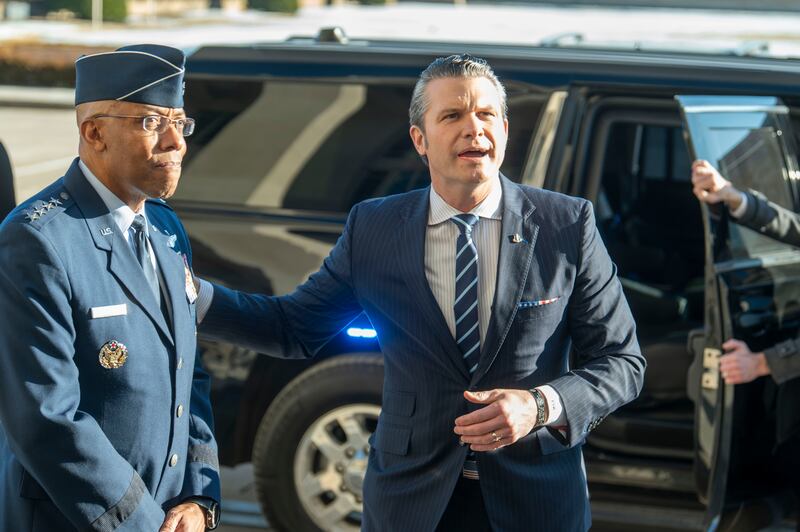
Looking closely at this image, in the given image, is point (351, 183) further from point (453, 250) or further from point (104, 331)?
point (104, 331)

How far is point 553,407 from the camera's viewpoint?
2.40m

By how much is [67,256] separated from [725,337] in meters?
2.08

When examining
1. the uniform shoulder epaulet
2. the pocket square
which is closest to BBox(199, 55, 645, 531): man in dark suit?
the pocket square

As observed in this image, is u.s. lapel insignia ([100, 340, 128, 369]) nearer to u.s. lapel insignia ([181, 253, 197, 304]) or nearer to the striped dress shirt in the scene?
u.s. lapel insignia ([181, 253, 197, 304])

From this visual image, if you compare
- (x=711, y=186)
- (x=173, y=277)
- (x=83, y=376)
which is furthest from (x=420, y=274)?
(x=711, y=186)

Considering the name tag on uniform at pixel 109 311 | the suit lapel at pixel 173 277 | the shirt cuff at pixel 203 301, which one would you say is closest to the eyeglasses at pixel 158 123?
the suit lapel at pixel 173 277

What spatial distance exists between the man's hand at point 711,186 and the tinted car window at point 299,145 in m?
1.04

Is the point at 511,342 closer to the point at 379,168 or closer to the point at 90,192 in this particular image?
the point at 90,192

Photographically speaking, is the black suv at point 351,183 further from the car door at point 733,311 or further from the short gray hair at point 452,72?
the short gray hair at point 452,72

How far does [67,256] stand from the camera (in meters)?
2.23

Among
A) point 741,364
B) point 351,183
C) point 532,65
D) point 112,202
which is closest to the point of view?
point 112,202

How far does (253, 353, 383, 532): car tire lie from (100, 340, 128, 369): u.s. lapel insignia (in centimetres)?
192

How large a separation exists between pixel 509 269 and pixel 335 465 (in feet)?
6.26

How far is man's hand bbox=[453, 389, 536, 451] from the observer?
2.30 meters
